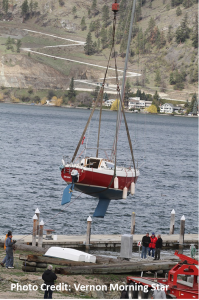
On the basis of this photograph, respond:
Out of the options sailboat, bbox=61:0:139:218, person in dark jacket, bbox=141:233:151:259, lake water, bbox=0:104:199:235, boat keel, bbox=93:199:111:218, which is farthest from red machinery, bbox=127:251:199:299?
lake water, bbox=0:104:199:235

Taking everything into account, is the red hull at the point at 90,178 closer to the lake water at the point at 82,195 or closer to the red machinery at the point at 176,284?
the lake water at the point at 82,195

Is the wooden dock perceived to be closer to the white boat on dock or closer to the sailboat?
the sailboat

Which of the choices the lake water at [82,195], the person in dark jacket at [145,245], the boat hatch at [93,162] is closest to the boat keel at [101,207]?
the boat hatch at [93,162]

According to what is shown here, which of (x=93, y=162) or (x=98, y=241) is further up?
(x=93, y=162)

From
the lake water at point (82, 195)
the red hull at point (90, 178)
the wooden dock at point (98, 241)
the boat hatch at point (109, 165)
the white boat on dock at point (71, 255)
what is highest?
the boat hatch at point (109, 165)

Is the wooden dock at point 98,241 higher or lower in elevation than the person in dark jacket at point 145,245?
lower

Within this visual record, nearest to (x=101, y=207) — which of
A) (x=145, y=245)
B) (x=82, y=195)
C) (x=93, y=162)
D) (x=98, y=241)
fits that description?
(x=98, y=241)

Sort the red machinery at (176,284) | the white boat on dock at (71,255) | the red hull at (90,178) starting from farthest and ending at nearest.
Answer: the red hull at (90,178), the white boat on dock at (71,255), the red machinery at (176,284)

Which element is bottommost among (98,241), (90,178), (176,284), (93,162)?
(98,241)

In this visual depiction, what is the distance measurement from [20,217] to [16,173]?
29.4 meters

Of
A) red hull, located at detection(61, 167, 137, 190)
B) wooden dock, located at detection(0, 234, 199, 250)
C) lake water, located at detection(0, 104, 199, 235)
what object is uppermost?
red hull, located at detection(61, 167, 137, 190)

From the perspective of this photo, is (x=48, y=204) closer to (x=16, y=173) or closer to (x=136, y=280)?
(x=16, y=173)

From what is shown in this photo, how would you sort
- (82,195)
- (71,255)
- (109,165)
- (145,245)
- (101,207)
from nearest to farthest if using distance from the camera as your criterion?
1. (71,255)
2. (145,245)
3. (109,165)
4. (101,207)
5. (82,195)

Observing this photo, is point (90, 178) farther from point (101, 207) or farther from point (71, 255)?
point (71, 255)
